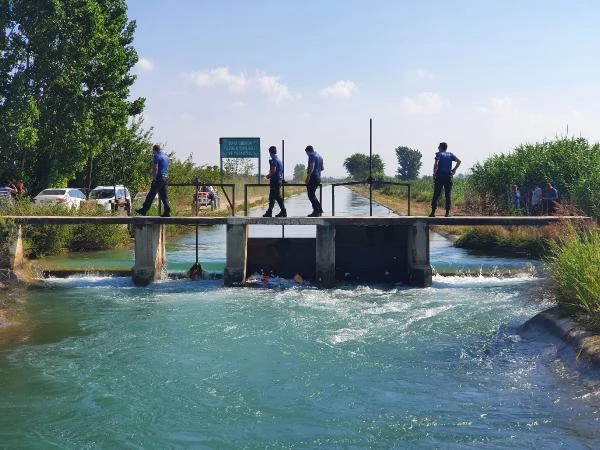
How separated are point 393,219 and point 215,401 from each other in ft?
33.0

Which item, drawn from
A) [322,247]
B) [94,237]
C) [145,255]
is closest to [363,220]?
[322,247]

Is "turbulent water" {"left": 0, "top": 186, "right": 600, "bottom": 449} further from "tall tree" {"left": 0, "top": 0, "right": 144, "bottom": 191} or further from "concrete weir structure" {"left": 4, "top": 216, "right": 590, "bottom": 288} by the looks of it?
"tall tree" {"left": 0, "top": 0, "right": 144, "bottom": 191}

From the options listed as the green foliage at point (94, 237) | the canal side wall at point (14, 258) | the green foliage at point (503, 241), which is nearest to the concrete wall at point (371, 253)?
the green foliage at point (503, 241)

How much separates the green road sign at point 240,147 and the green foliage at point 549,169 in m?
10.8

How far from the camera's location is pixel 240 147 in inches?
913

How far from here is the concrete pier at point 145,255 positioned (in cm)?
1812

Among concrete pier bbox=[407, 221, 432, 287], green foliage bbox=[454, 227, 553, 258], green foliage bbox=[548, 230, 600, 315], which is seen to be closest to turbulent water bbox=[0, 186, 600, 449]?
green foliage bbox=[548, 230, 600, 315]

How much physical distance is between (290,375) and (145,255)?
30.4ft

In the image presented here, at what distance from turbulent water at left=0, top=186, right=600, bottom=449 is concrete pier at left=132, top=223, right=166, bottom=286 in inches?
73.3

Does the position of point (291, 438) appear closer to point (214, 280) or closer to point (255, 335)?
point (255, 335)

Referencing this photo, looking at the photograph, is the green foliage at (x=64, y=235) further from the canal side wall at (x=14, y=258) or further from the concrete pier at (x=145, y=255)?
the concrete pier at (x=145, y=255)

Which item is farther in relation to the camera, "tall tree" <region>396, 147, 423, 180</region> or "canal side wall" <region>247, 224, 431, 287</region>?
"tall tree" <region>396, 147, 423, 180</region>

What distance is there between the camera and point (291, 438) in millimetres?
7703

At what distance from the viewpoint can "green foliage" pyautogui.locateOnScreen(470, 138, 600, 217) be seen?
26.4 meters
